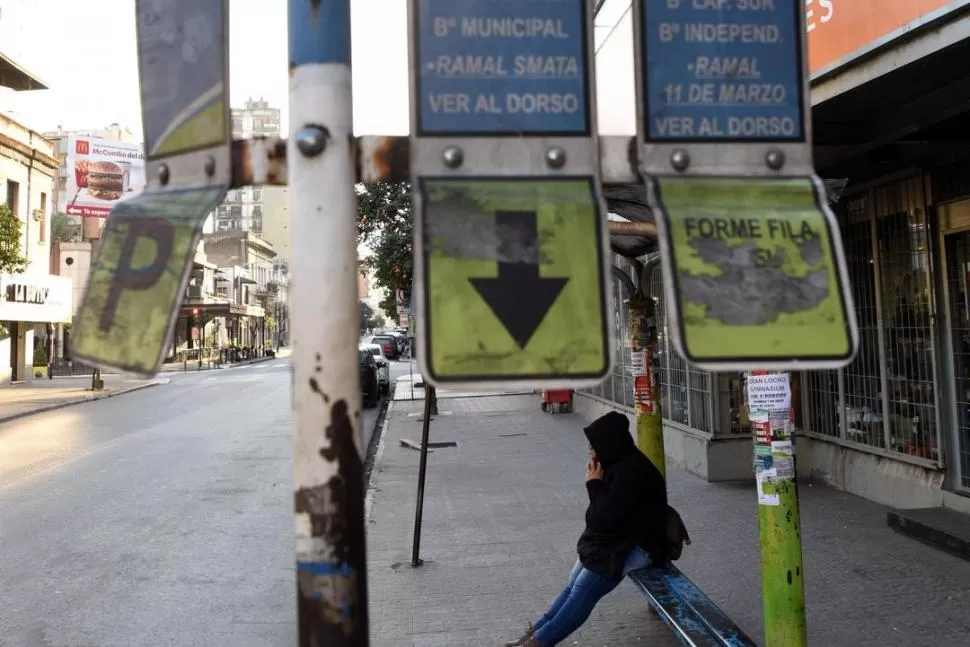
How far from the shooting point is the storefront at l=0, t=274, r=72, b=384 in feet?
95.5

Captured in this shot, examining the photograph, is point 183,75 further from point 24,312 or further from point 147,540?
point 24,312

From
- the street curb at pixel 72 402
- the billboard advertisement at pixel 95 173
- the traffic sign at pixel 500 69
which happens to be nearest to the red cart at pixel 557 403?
the street curb at pixel 72 402

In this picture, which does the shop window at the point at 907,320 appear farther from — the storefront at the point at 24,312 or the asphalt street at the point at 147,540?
the storefront at the point at 24,312

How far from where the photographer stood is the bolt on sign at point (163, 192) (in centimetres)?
206

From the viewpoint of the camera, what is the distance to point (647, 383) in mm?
5371

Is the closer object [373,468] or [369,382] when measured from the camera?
[373,468]

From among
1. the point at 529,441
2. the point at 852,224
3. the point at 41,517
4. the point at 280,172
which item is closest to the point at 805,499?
the point at 852,224

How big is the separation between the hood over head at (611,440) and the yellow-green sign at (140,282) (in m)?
2.74

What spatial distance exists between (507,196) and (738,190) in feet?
2.14

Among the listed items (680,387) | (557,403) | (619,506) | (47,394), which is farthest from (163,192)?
(47,394)

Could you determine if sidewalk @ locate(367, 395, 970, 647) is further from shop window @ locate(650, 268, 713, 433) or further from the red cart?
the red cart

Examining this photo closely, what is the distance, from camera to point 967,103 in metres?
5.26

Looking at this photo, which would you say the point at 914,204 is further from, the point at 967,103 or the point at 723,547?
the point at 723,547

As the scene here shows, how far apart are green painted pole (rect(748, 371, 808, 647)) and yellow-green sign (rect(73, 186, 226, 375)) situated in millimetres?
2929
